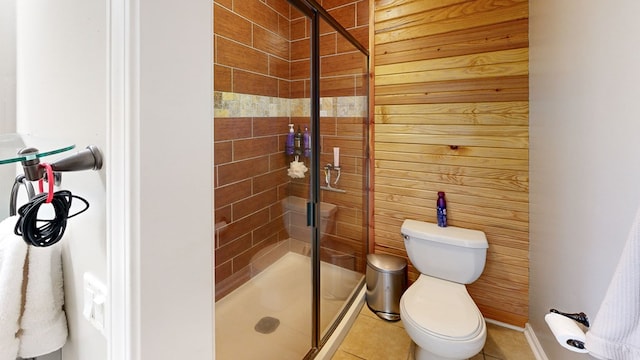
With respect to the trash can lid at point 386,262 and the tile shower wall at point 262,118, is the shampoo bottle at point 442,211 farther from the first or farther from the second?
the tile shower wall at point 262,118

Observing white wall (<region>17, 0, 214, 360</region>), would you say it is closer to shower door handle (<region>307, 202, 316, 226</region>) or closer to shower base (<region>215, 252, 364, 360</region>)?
shower base (<region>215, 252, 364, 360</region>)

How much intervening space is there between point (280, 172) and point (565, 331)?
1.49 m

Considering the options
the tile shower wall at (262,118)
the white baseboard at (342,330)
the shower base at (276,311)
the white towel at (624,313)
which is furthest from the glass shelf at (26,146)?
the white baseboard at (342,330)

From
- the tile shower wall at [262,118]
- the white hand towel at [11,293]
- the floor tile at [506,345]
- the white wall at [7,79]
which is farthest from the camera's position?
the floor tile at [506,345]

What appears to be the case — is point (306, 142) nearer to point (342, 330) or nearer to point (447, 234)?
point (447, 234)

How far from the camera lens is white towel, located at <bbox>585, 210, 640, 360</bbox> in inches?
23.5

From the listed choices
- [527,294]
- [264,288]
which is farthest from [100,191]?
[527,294]

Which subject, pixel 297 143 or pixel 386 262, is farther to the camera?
pixel 386 262

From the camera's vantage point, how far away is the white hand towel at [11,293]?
579 millimetres

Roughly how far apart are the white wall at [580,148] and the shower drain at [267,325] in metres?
1.44

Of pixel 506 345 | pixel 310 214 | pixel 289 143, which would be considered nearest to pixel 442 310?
pixel 506 345

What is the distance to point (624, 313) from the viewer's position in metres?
0.61

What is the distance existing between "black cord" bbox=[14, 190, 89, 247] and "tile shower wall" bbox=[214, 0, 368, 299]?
86 cm

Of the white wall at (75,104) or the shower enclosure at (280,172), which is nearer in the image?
the white wall at (75,104)
